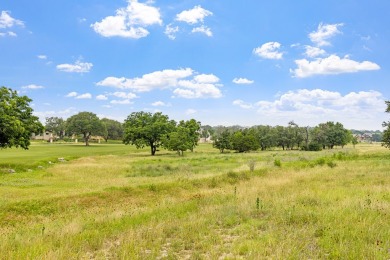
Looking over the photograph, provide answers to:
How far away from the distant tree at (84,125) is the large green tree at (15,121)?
268 feet

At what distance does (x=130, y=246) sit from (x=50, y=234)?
3.40 metres

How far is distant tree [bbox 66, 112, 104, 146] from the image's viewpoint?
394 feet

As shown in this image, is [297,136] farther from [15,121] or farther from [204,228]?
[204,228]

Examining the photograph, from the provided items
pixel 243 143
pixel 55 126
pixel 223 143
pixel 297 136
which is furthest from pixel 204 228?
pixel 55 126

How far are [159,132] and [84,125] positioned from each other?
55353 millimetres

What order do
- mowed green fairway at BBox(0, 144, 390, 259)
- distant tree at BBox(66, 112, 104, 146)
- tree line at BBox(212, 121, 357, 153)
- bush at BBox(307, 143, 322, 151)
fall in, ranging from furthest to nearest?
distant tree at BBox(66, 112, 104, 146) → tree line at BBox(212, 121, 357, 153) → bush at BBox(307, 143, 322, 151) → mowed green fairway at BBox(0, 144, 390, 259)

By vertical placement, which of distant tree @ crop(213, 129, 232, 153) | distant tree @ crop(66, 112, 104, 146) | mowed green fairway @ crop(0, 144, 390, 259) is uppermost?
distant tree @ crop(66, 112, 104, 146)

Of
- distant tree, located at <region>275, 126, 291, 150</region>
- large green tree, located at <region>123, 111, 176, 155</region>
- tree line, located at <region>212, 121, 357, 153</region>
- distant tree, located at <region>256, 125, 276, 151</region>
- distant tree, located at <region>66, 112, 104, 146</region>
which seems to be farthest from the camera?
distant tree, located at <region>66, 112, 104, 146</region>

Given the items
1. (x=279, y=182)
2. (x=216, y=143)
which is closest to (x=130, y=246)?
(x=279, y=182)

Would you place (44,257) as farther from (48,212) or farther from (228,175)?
(228,175)

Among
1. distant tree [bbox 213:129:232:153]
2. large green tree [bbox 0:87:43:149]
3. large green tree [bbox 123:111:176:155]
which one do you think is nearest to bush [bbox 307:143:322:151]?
distant tree [bbox 213:129:232:153]

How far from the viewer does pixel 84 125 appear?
120m

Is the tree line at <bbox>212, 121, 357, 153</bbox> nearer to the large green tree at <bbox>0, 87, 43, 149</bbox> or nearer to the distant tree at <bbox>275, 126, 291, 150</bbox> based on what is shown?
the distant tree at <bbox>275, 126, 291, 150</bbox>

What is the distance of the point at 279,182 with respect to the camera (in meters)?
22.8
